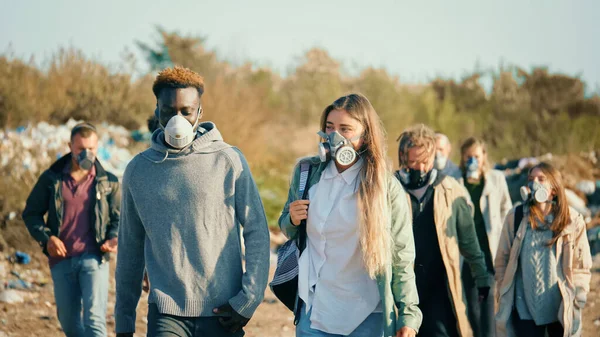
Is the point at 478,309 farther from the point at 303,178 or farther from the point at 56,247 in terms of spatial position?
the point at 56,247

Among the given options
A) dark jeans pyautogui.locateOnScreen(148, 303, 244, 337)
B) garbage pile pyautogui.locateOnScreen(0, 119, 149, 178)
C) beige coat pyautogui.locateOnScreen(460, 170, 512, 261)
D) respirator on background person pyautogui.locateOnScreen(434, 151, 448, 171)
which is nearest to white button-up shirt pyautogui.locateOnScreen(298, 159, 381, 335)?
dark jeans pyautogui.locateOnScreen(148, 303, 244, 337)

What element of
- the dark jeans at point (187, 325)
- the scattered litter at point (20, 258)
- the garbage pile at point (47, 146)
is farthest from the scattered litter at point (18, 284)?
the dark jeans at point (187, 325)

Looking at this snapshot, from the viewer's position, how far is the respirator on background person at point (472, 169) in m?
8.78

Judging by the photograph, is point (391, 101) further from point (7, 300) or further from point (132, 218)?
point (132, 218)

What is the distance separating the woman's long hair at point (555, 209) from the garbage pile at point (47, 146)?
8.95 meters

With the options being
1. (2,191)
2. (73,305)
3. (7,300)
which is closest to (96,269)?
(73,305)

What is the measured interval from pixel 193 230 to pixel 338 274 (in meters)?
0.82

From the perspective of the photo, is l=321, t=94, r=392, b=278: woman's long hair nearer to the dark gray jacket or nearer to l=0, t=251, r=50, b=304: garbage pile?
the dark gray jacket

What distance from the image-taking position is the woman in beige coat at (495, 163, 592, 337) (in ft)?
21.0

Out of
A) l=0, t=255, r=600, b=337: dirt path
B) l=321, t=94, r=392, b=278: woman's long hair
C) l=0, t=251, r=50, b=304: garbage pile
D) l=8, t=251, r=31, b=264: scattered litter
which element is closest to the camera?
l=321, t=94, r=392, b=278: woman's long hair

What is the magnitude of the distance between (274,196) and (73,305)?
11.7m

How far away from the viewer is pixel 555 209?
6594 millimetres

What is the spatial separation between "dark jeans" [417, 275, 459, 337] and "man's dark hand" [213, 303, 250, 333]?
87.4 inches

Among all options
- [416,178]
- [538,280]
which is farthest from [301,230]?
[538,280]
